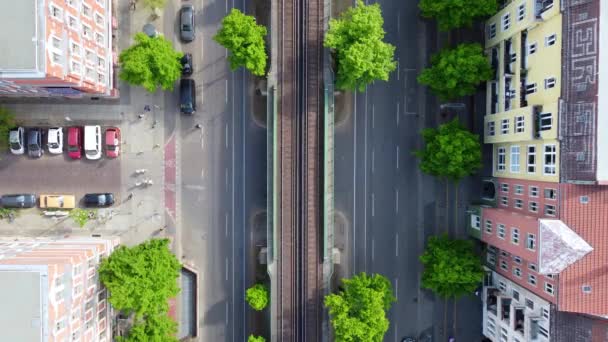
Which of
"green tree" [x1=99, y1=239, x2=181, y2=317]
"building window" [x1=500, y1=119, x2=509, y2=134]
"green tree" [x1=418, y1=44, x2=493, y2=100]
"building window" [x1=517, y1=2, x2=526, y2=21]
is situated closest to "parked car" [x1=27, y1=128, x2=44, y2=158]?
"green tree" [x1=99, y1=239, x2=181, y2=317]

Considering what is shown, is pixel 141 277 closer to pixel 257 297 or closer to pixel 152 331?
pixel 152 331

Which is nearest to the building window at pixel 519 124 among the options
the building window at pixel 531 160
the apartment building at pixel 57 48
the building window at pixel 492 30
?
the building window at pixel 531 160

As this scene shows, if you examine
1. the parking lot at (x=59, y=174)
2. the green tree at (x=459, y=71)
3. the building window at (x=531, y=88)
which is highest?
the green tree at (x=459, y=71)

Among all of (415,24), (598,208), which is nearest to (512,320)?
(598,208)

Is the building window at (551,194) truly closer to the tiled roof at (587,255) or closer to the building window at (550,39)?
the tiled roof at (587,255)

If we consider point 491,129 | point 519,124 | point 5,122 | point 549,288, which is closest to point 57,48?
point 5,122

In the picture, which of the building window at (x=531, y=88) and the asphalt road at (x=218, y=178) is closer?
the building window at (x=531, y=88)
